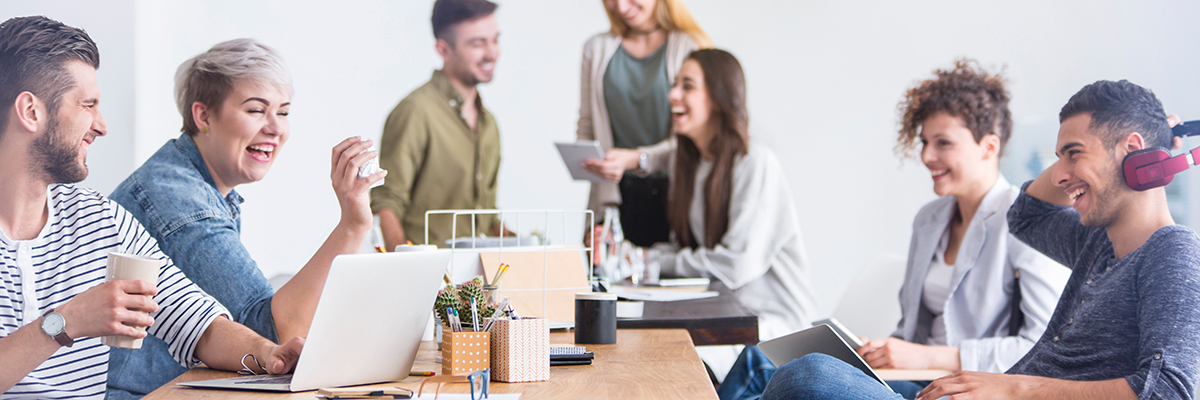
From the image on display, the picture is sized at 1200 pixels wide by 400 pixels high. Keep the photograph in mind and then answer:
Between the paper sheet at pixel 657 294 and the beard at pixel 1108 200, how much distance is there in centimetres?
98

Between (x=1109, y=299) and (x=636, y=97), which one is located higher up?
(x=636, y=97)

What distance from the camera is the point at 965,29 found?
363 cm

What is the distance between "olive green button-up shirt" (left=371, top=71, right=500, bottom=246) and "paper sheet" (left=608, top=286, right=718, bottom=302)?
4.53 feet

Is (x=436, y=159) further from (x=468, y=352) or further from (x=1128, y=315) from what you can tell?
(x=1128, y=315)

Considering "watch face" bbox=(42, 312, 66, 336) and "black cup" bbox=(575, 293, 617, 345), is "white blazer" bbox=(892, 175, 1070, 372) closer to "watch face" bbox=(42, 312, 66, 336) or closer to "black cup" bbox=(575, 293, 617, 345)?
"black cup" bbox=(575, 293, 617, 345)

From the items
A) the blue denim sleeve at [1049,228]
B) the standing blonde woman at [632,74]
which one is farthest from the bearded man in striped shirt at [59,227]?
the standing blonde woman at [632,74]

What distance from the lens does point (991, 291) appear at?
205 centimetres

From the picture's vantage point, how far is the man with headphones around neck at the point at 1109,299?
1.20m

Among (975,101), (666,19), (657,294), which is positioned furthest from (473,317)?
(666,19)

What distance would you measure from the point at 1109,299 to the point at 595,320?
2.88ft

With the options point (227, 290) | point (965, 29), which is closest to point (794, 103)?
point (965, 29)

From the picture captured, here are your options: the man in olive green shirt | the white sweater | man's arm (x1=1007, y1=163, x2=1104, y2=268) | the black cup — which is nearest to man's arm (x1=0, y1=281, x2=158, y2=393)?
the black cup

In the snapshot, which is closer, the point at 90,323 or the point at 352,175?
the point at 90,323

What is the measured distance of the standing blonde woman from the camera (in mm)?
3689
